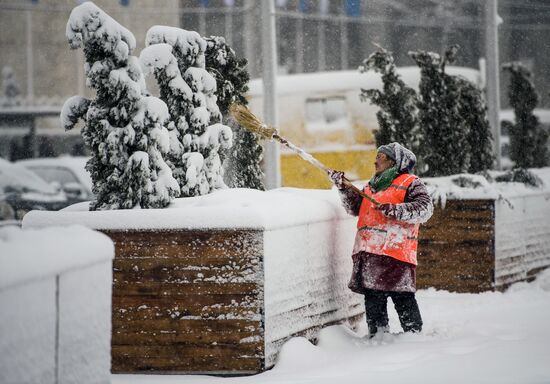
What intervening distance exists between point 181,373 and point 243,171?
10.3ft

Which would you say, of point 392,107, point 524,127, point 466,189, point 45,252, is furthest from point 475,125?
point 45,252

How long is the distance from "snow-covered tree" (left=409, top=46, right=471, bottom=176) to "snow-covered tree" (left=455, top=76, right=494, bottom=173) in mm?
630

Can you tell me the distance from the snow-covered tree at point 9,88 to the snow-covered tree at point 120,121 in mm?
33080

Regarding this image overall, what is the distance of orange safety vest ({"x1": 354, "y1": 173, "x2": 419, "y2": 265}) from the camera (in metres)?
8.13

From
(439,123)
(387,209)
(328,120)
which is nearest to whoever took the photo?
(387,209)

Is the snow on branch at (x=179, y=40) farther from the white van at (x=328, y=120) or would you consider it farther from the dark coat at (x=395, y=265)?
the white van at (x=328, y=120)

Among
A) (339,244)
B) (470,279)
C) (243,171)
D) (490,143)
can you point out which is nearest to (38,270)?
(339,244)

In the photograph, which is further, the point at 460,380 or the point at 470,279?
the point at 470,279

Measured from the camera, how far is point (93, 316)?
4.96 metres

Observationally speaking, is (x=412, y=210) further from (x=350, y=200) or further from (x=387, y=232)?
(x=350, y=200)

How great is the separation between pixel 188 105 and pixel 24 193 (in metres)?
12.0

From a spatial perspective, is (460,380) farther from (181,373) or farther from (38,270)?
(38,270)

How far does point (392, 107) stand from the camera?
510 inches

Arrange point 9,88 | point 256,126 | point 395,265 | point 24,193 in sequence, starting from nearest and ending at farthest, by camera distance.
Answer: point 395,265 < point 256,126 < point 24,193 < point 9,88
